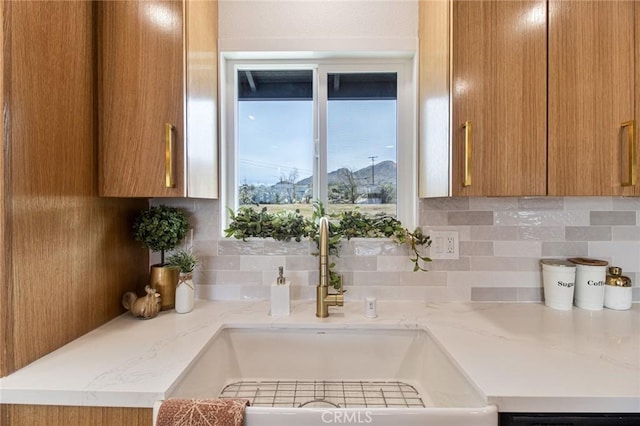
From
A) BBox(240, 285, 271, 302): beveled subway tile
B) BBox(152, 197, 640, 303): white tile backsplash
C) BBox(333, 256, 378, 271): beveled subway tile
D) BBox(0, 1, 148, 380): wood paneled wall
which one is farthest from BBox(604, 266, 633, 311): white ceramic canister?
BBox(0, 1, 148, 380): wood paneled wall

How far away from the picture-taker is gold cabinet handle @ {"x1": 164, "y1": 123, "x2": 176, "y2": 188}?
105 cm

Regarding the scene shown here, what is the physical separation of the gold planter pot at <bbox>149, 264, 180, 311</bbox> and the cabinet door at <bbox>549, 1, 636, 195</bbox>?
1414 millimetres

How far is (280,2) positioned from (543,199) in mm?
1443

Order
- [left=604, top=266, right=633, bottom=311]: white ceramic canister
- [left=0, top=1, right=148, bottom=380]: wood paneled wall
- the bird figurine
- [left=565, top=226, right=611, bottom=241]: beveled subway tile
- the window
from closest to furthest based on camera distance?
[left=0, top=1, right=148, bottom=380]: wood paneled wall < the bird figurine < [left=604, top=266, right=633, bottom=311]: white ceramic canister < [left=565, top=226, right=611, bottom=241]: beveled subway tile < the window

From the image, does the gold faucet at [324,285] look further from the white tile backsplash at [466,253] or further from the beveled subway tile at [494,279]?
the beveled subway tile at [494,279]

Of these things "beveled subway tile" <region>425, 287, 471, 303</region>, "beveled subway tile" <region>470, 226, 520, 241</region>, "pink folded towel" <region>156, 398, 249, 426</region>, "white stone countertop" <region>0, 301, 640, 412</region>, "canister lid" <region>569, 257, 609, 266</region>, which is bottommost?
"pink folded towel" <region>156, 398, 249, 426</region>

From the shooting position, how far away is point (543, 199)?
4.55ft

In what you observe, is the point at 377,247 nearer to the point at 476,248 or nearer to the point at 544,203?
the point at 476,248

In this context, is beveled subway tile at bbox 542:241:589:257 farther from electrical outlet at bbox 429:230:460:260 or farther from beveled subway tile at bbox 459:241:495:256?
electrical outlet at bbox 429:230:460:260

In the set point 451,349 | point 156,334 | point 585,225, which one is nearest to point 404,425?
point 451,349

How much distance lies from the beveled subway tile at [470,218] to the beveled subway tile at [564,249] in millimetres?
265

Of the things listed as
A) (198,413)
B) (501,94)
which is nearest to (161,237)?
(198,413)

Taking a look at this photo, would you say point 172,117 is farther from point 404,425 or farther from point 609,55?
point 609,55

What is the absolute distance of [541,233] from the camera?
1.39 meters
